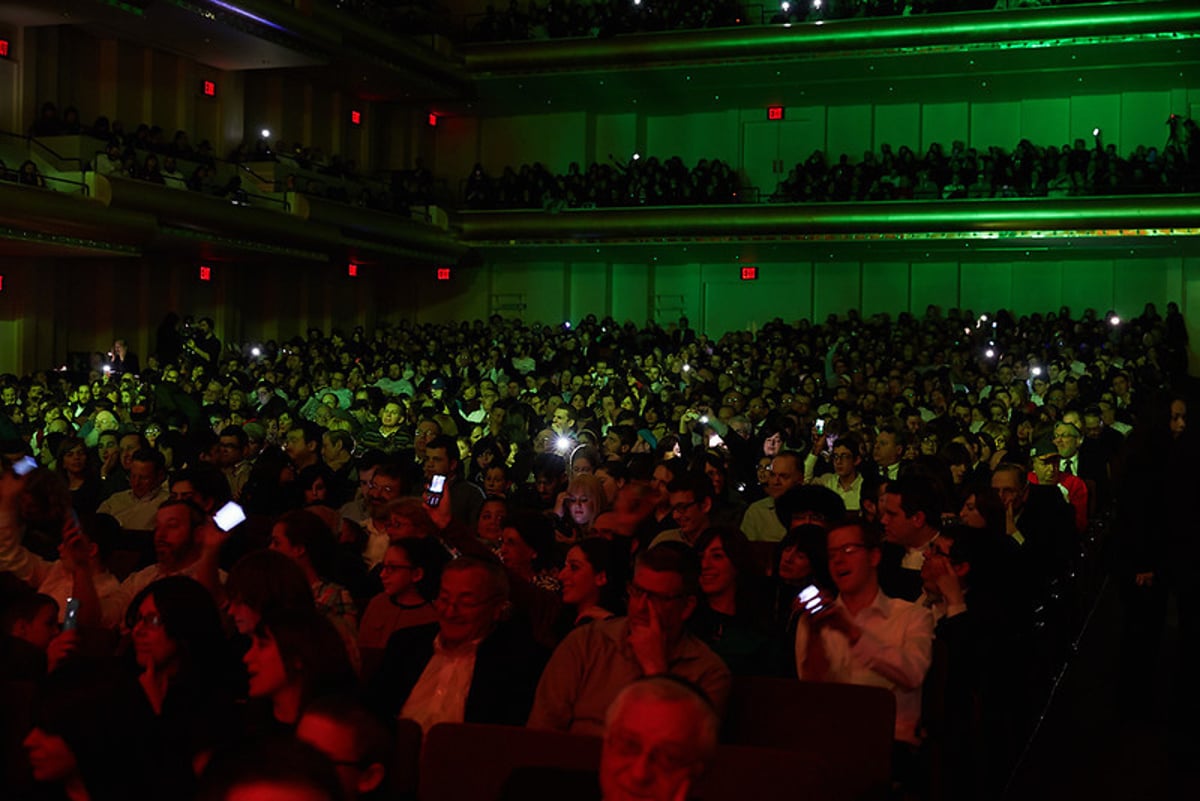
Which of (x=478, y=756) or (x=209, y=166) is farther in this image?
(x=209, y=166)

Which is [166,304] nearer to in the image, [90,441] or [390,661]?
[90,441]

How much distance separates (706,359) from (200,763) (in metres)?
16.2

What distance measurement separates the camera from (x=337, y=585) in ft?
17.6

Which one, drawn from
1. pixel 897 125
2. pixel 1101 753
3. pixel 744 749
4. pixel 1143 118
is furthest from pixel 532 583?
pixel 897 125

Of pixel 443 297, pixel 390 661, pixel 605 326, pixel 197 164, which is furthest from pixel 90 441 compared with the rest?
pixel 443 297

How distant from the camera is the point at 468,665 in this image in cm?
Answer: 416

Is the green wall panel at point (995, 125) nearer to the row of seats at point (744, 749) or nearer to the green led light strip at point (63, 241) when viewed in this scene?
the green led light strip at point (63, 241)

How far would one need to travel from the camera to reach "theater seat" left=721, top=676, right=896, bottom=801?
391 centimetres

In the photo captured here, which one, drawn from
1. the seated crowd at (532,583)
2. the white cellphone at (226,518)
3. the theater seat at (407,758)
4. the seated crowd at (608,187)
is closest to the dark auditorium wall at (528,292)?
the seated crowd at (608,187)

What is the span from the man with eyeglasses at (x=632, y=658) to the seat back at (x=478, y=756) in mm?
468

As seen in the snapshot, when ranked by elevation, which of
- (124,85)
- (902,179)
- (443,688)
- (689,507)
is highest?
(124,85)

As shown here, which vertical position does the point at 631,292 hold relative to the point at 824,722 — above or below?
above

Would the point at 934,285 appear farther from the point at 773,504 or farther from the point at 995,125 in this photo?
the point at 773,504

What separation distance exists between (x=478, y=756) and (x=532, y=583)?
2.00m
